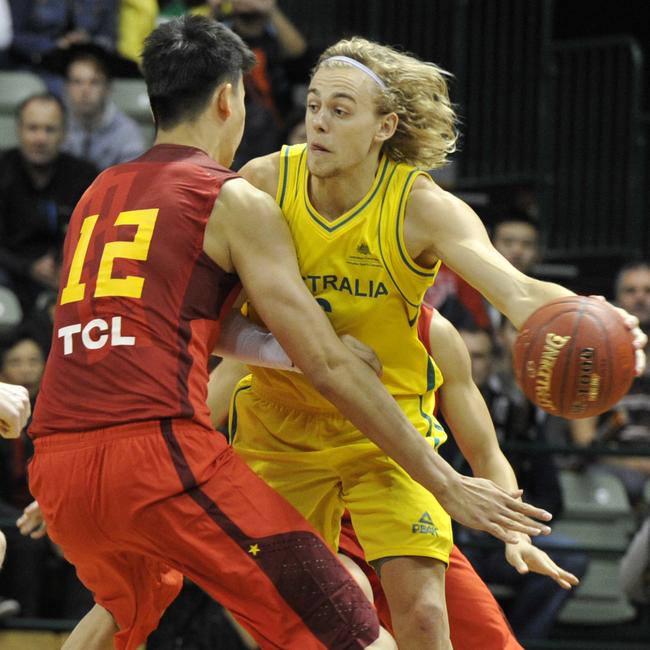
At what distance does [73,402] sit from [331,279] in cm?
95

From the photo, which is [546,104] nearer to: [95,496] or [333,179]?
[333,179]

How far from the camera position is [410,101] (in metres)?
4.33

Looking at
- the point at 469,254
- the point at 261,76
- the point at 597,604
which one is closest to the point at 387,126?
the point at 469,254

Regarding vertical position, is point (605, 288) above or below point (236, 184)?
below

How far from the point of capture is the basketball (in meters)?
3.73

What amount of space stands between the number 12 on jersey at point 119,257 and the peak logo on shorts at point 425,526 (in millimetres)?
1159

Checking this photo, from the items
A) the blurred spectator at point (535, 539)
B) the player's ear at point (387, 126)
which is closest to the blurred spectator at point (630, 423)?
the blurred spectator at point (535, 539)

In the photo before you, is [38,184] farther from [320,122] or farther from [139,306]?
[139,306]

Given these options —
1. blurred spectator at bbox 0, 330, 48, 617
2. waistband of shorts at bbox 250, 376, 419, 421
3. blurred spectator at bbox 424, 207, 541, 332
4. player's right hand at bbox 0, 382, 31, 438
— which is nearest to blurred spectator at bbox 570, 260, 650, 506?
blurred spectator at bbox 424, 207, 541, 332

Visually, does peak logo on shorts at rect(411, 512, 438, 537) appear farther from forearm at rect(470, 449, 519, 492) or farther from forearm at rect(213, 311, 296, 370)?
forearm at rect(213, 311, 296, 370)

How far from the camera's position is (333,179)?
4246 mm

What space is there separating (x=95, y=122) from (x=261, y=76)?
1.04 meters

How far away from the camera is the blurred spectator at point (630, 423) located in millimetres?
7086

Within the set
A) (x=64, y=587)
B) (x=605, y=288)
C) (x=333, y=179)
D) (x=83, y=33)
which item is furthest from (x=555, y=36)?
(x=333, y=179)
